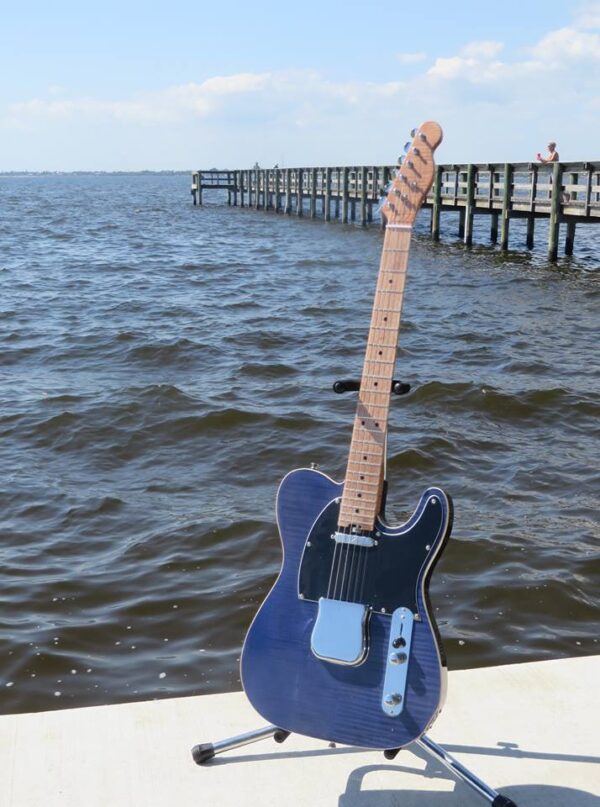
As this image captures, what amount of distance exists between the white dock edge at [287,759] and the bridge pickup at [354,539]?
2.26 feet

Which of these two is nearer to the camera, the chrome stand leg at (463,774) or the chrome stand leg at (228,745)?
the chrome stand leg at (463,774)

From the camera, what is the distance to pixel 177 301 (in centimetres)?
1622

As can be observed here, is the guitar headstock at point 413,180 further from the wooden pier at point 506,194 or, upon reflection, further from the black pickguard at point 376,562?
the wooden pier at point 506,194

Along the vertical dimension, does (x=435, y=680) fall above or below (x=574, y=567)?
above

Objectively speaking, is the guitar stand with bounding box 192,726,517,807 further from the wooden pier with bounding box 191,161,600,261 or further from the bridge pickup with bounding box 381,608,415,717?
the wooden pier with bounding box 191,161,600,261

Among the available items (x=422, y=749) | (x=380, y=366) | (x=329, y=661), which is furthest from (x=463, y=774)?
(x=380, y=366)

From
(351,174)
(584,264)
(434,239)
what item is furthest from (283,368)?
(351,174)

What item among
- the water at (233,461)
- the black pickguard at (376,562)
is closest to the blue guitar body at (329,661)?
the black pickguard at (376,562)

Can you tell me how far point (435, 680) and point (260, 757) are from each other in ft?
2.20

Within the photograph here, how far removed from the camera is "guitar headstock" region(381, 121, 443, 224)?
9.55 feet

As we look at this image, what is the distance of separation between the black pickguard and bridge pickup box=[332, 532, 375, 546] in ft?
0.05

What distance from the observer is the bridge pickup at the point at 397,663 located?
2.59 m

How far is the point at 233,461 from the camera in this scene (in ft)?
24.7

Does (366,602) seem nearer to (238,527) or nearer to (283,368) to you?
(238,527)
